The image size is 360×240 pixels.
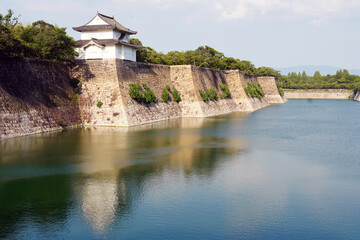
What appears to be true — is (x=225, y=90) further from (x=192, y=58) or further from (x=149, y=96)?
(x=149, y=96)

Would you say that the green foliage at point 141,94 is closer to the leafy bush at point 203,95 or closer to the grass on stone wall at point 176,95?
the grass on stone wall at point 176,95

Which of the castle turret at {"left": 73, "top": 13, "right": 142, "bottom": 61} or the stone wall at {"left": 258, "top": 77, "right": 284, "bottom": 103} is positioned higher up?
the castle turret at {"left": 73, "top": 13, "right": 142, "bottom": 61}

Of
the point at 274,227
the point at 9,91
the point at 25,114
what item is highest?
the point at 9,91

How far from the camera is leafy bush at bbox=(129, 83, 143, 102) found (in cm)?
3450

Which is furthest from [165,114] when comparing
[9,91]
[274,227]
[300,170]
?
[274,227]

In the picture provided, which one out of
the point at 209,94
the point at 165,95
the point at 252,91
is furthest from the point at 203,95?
the point at 252,91

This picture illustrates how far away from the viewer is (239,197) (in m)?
13.4

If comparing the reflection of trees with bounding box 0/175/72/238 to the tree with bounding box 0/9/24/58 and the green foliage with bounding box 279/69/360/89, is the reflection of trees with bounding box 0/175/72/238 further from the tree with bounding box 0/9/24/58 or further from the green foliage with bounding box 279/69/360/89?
the green foliage with bounding box 279/69/360/89

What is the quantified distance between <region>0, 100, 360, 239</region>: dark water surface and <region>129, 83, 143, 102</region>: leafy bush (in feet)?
30.9

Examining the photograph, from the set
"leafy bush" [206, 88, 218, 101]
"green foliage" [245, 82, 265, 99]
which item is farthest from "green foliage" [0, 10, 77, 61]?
"green foliage" [245, 82, 265, 99]

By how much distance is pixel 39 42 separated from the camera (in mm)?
29797

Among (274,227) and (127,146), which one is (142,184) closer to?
(274,227)

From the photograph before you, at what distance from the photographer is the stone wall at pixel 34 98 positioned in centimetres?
2481

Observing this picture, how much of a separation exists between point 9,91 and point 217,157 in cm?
1584
